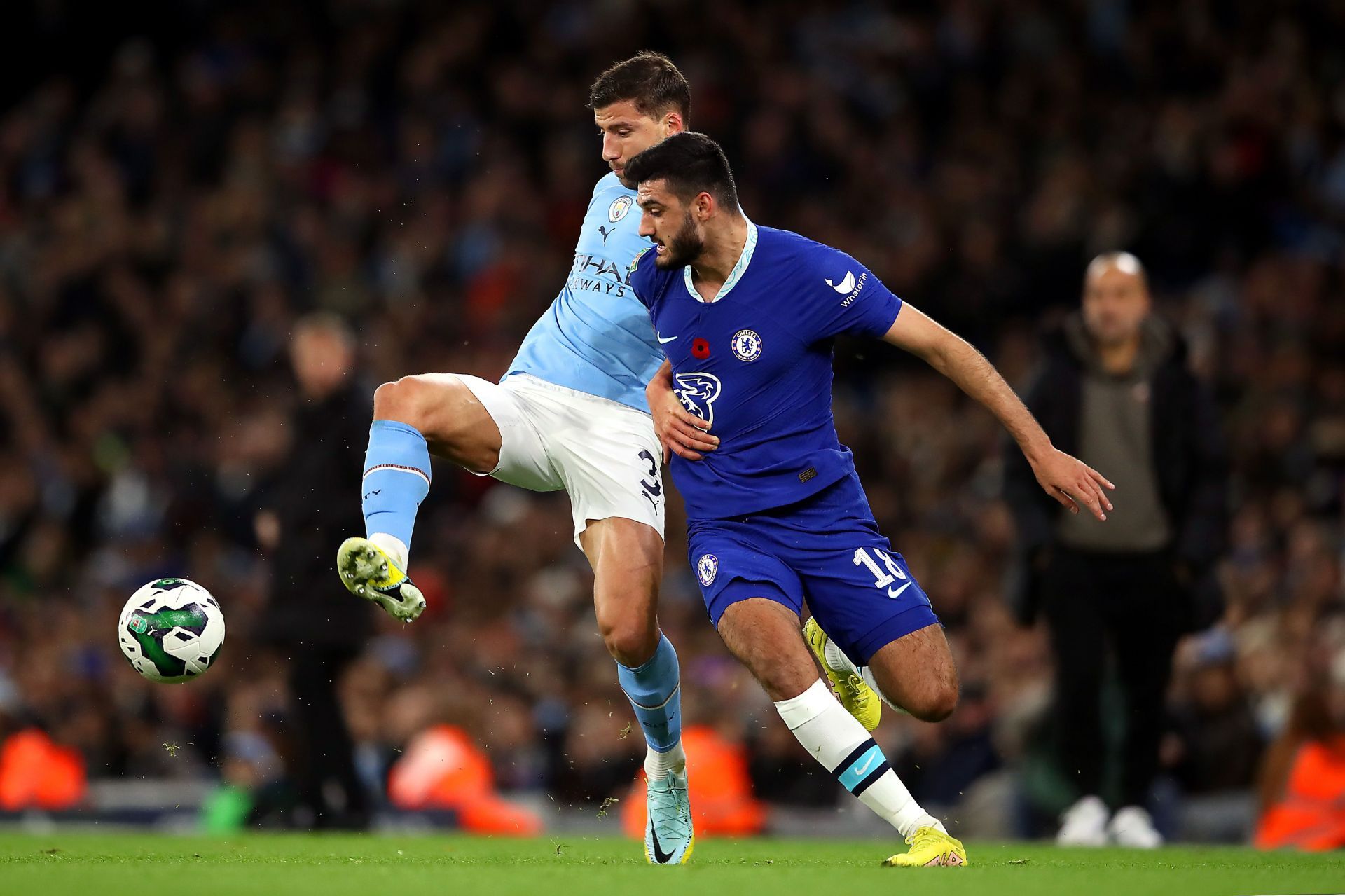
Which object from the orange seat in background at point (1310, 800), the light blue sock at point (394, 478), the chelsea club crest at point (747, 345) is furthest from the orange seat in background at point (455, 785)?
the chelsea club crest at point (747, 345)

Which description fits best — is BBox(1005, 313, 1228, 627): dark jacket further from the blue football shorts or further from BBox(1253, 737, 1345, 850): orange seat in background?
the blue football shorts

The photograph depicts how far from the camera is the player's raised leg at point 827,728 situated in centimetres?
556

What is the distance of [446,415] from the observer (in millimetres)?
6234

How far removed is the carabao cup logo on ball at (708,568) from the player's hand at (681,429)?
1.08 ft

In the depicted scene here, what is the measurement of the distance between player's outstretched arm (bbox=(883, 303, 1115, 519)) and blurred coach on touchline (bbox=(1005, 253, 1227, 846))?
2492 mm

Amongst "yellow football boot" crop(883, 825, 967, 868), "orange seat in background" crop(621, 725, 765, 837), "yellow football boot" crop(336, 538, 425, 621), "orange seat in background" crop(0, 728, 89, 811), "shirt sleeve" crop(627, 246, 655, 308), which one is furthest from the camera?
"orange seat in background" crop(0, 728, 89, 811)

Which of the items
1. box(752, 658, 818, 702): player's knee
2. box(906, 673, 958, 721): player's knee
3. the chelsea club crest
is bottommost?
box(906, 673, 958, 721): player's knee

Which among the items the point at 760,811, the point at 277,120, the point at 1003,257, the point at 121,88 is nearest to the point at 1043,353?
the point at 760,811

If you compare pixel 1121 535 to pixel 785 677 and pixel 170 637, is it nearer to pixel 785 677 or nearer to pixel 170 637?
pixel 785 677

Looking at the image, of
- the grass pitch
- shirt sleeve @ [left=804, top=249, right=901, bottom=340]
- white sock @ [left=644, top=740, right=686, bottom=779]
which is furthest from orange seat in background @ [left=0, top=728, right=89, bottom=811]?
shirt sleeve @ [left=804, top=249, right=901, bottom=340]

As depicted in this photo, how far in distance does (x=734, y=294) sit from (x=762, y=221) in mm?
8836

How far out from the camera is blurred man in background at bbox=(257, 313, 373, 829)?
8750mm

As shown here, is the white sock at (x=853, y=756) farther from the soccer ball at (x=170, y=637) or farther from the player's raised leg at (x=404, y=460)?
the soccer ball at (x=170, y=637)

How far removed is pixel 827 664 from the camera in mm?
6570
